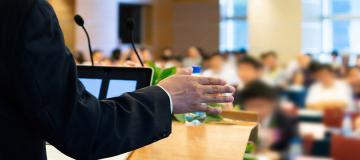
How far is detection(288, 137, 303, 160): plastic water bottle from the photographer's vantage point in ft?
1.57

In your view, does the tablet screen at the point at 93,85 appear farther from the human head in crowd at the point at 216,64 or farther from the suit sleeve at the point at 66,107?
the human head in crowd at the point at 216,64

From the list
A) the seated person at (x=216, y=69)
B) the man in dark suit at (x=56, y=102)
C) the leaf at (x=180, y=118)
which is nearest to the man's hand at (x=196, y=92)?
the man in dark suit at (x=56, y=102)

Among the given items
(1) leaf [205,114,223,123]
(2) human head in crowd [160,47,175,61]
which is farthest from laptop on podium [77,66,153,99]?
(2) human head in crowd [160,47,175,61]

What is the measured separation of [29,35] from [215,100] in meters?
0.36

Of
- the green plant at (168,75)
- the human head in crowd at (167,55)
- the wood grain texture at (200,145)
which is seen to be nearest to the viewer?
the wood grain texture at (200,145)

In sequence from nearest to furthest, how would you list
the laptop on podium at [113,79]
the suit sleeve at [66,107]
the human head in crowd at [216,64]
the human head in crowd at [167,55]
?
the suit sleeve at [66,107], the laptop on podium at [113,79], the human head in crowd at [216,64], the human head in crowd at [167,55]

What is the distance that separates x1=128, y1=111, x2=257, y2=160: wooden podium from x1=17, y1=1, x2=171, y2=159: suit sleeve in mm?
370

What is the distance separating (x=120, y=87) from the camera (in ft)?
4.45

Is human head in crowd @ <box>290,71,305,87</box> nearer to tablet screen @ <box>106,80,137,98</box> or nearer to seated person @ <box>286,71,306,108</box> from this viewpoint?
seated person @ <box>286,71,306,108</box>

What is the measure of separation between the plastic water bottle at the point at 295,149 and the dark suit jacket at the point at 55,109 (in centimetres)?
36

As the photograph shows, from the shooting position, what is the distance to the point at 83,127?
0.73m

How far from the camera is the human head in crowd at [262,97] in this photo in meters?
0.51

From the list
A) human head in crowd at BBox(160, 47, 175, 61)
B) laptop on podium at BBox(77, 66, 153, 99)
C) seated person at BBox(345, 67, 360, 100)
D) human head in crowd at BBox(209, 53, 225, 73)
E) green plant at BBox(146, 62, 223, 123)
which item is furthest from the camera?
human head in crowd at BBox(160, 47, 175, 61)

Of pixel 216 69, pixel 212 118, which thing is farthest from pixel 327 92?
pixel 216 69
